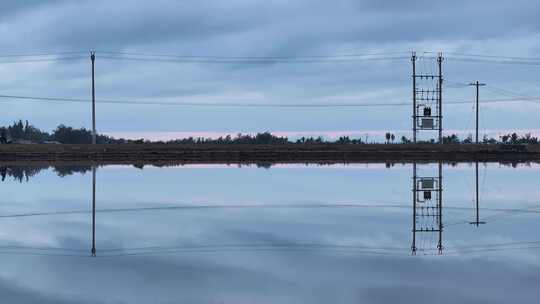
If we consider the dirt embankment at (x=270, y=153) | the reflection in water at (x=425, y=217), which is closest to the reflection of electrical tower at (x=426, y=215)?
the reflection in water at (x=425, y=217)

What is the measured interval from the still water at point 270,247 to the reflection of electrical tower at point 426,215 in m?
0.06

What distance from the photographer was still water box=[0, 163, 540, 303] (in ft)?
30.9

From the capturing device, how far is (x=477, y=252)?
1255cm

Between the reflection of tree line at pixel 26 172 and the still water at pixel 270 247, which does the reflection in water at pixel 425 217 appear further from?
the reflection of tree line at pixel 26 172

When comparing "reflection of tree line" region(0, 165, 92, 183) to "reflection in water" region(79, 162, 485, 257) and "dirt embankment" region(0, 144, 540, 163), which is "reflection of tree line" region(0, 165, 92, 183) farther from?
"dirt embankment" region(0, 144, 540, 163)

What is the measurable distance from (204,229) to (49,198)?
10.2 metres

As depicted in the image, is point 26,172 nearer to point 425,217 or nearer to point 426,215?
point 426,215

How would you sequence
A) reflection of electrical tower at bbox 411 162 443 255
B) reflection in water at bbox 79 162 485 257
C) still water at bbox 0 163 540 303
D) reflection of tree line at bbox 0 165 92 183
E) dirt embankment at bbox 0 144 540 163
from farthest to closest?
dirt embankment at bbox 0 144 540 163
reflection of tree line at bbox 0 165 92 183
reflection of electrical tower at bbox 411 162 443 255
reflection in water at bbox 79 162 485 257
still water at bbox 0 163 540 303

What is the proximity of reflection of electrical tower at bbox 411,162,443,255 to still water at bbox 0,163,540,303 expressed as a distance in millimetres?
60

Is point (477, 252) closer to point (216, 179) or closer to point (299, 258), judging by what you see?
point (299, 258)

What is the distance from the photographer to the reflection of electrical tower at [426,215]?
13750 mm

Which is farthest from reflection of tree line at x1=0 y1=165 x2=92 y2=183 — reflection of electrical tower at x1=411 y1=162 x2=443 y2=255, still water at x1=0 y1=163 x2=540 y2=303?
reflection of electrical tower at x1=411 y1=162 x2=443 y2=255

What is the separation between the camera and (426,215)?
1841 cm

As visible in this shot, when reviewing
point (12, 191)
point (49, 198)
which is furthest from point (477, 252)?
point (12, 191)
